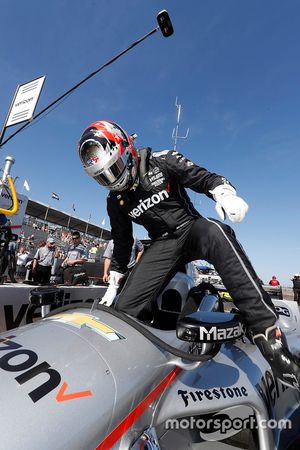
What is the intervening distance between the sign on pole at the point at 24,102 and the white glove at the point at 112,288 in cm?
466

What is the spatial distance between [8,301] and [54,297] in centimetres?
210

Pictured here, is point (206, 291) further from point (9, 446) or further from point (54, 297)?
point (9, 446)

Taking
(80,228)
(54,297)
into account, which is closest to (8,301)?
(54,297)

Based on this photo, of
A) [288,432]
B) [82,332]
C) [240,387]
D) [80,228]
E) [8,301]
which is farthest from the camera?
[80,228]

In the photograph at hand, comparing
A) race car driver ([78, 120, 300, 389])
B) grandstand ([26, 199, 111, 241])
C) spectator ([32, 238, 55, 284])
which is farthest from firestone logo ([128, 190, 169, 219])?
grandstand ([26, 199, 111, 241])

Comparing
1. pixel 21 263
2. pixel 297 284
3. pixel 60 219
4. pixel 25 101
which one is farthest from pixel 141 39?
pixel 60 219

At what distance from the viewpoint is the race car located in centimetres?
83

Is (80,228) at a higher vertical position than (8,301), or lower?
higher

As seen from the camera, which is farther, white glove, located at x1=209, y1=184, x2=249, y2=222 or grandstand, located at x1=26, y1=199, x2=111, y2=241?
grandstand, located at x1=26, y1=199, x2=111, y2=241

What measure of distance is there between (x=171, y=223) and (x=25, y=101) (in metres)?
5.61

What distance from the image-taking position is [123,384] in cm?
102

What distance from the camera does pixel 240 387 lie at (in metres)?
1.38

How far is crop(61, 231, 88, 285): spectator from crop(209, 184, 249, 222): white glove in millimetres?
4906

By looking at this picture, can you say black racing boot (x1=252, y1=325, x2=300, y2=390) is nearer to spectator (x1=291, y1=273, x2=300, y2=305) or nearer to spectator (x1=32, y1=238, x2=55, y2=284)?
spectator (x1=32, y1=238, x2=55, y2=284)
